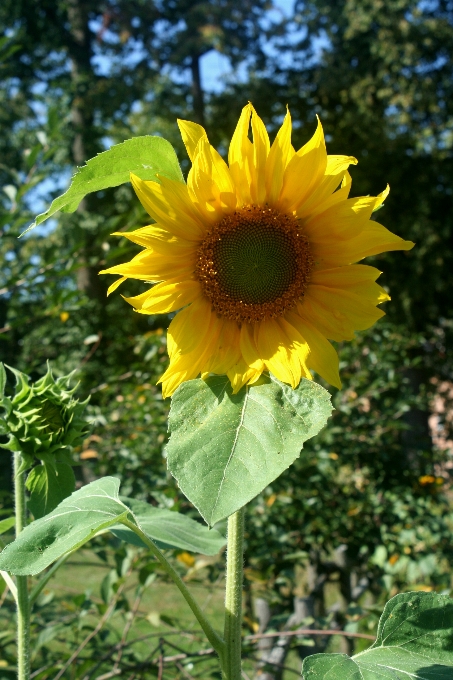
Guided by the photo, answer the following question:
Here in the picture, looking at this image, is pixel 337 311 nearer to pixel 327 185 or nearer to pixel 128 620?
pixel 327 185

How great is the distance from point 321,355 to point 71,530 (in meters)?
0.34

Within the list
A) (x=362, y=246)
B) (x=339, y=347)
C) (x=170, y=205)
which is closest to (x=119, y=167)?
(x=170, y=205)

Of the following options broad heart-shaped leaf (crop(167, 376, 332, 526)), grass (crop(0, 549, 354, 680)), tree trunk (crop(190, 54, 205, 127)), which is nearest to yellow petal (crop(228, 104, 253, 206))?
broad heart-shaped leaf (crop(167, 376, 332, 526))

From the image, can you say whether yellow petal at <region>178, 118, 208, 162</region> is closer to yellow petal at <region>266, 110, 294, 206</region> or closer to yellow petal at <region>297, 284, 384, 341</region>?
yellow petal at <region>266, 110, 294, 206</region>

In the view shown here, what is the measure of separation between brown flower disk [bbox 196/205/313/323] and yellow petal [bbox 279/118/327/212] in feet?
0.12

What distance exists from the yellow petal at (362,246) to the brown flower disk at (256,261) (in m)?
0.03

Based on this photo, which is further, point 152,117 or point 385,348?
point 152,117

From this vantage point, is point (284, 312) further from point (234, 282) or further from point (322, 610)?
point (322, 610)

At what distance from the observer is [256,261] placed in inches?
34.2

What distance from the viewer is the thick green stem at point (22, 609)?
0.70 metres

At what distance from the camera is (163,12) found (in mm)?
10484

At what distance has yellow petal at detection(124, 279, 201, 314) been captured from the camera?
774mm

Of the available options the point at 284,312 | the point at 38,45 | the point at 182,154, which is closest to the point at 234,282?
the point at 284,312

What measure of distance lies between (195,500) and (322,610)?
2244 mm
